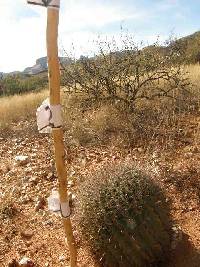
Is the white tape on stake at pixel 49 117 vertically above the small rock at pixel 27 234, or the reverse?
the white tape on stake at pixel 49 117

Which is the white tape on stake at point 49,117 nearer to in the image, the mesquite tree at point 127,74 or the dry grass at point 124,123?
A: the dry grass at point 124,123

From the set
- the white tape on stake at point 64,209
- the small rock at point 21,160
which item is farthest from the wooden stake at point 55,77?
the small rock at point 21,160

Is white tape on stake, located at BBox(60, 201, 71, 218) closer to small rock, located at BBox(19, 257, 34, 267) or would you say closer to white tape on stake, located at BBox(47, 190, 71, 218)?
white tape on stake, located at BBox(47, 190, 71, 218)

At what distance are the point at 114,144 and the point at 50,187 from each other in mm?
1196

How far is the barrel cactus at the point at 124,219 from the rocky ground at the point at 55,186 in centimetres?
30

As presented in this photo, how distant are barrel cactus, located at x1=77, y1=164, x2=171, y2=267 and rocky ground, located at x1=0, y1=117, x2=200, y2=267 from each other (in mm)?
297

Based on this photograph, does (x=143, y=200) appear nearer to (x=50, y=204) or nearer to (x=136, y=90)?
(x=50, y=204)

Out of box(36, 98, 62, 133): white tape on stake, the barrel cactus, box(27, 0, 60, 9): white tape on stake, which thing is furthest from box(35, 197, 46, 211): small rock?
box(27, 0, 60, 9): white tape on stake

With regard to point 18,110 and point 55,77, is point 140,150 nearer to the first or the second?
point 55,77

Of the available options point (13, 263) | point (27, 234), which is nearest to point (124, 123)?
point (27, 234)

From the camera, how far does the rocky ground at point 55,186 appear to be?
4020 millimetres

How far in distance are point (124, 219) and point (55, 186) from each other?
87.6 inches

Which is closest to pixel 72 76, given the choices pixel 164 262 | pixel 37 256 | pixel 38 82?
pixel 37 256

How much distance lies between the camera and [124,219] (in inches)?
132
